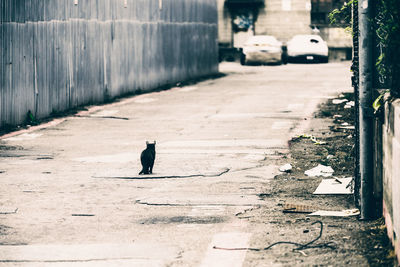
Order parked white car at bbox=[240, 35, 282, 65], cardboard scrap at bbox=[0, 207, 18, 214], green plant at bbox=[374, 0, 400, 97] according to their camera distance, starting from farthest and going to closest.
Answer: parked white car at bbox=[240, 35, 282, 65], cardboard scrap at bbox=[0, 207, 18, 214], green plant at bbox=[374, 0, 400, 97]

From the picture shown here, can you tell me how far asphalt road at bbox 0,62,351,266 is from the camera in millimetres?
7152

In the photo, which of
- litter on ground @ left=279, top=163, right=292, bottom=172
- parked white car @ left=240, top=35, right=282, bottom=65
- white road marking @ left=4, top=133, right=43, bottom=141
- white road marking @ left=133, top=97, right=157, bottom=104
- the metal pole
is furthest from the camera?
parked white car @ left=240, top=35, right=282, bottom=65

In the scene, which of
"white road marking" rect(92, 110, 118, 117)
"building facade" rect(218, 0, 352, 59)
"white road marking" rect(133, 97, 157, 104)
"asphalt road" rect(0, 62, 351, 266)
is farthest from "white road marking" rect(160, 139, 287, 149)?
"building facade" rect(218, 0, 352, 59)

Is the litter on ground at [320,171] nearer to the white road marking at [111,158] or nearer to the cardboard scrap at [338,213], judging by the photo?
the cardboard scrap at [338,213]

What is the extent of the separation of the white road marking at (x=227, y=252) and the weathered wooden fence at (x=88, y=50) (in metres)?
9.81

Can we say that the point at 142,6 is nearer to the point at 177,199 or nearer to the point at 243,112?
the point at 243,112

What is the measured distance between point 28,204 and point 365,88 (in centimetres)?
388

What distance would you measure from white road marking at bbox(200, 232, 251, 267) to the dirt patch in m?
0.12

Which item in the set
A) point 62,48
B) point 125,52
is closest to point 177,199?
point 62,48

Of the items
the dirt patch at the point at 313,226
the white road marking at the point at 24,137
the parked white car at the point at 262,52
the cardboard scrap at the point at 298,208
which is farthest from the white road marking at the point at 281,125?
the parked white car at the point at 262,52

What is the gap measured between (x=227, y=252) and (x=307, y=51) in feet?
118

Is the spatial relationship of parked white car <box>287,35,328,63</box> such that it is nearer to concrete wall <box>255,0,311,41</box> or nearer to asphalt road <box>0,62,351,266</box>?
concrete wall <box>255,0,311,41</box>

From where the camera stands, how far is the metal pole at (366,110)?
786 centimetres

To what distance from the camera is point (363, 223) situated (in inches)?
310
